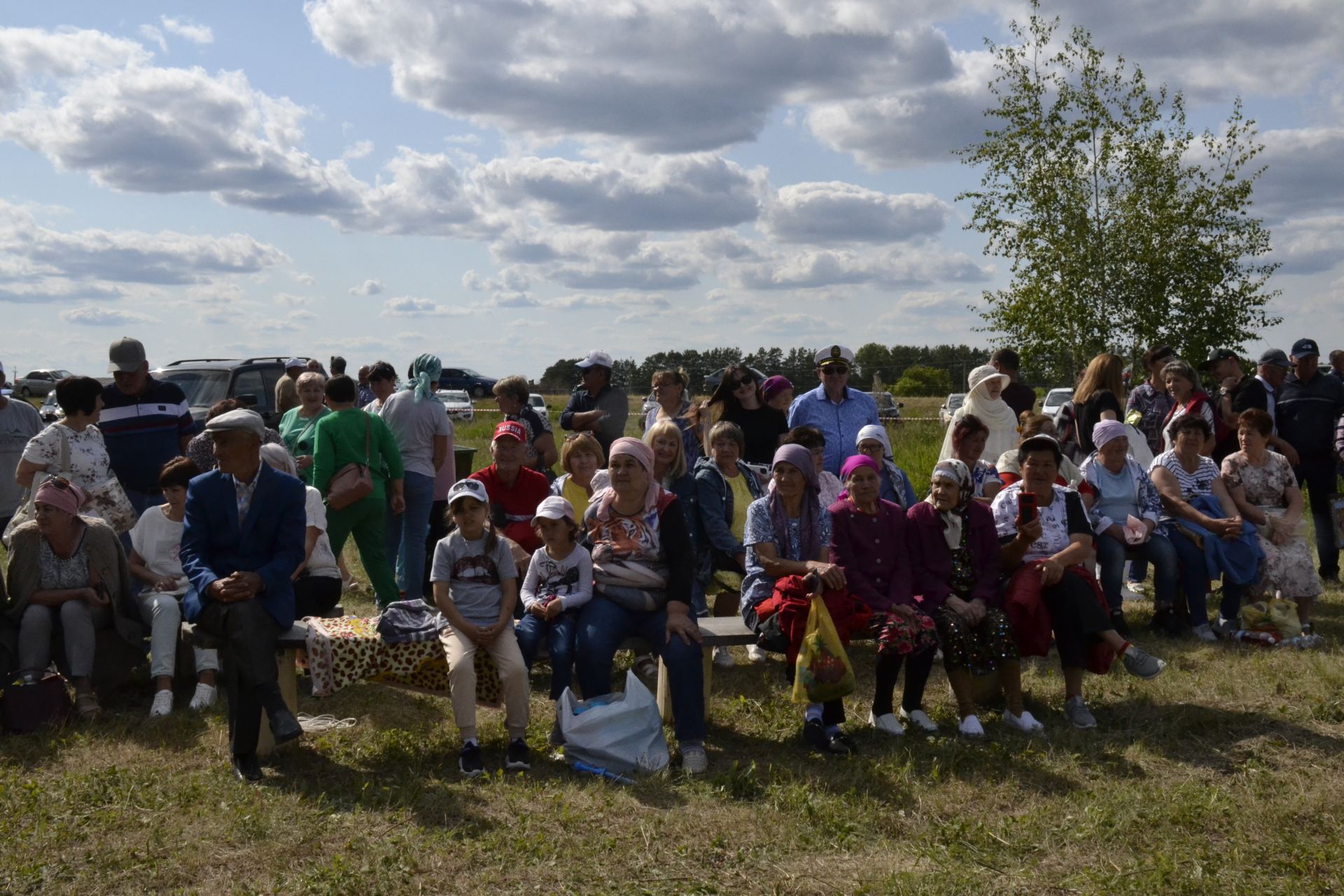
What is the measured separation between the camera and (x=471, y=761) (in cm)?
504

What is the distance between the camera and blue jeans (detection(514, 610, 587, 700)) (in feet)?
18.2

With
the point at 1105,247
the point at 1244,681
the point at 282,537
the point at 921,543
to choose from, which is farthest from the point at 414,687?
the point at 1105,247

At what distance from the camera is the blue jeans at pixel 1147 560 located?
737cm

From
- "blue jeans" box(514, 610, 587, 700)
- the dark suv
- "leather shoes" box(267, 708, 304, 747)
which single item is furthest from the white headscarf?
the dark suv

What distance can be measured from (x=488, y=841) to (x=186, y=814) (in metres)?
1.24

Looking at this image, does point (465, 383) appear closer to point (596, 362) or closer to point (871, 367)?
point (871, 367)

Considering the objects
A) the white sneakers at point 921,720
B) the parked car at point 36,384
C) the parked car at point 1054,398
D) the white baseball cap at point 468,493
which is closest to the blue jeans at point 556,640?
the white baseball cap at point 468,493

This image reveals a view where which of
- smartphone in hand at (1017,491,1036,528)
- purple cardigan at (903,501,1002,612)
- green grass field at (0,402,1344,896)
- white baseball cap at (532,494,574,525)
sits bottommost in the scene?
green grass field at (0,402,1344,896)

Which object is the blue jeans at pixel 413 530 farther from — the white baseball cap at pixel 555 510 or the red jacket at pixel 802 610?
the red jacket at pixel 802 610

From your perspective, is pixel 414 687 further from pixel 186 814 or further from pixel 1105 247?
pixel 1105 247

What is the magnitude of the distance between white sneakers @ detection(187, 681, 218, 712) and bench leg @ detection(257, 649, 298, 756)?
675 mm

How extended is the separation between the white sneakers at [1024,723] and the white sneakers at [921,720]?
347 mm

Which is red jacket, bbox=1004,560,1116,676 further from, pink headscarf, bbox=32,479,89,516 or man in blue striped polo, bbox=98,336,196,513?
man in blue striped polo, bbox=98,336,196,513

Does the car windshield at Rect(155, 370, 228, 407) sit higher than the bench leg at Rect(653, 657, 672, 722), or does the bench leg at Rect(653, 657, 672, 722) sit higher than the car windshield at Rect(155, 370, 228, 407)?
the car windshield at Rect(155, 370, 228, 407)
